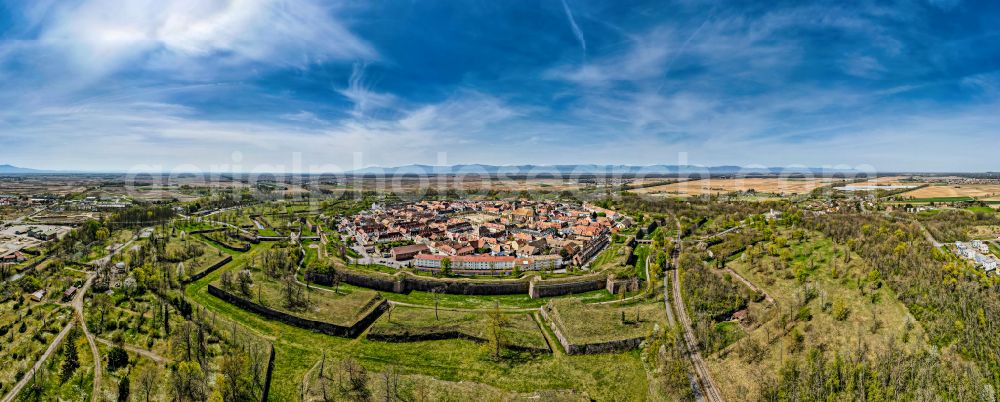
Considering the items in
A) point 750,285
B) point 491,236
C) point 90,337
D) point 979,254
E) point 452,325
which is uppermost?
point 979,254

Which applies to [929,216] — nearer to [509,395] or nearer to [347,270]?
[509,395]

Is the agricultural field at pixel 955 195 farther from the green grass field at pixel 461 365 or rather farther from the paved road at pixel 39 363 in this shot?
the paved road at pixel 39 363

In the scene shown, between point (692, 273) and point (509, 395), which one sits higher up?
point (692, 273)

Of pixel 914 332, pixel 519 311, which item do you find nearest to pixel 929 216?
pixel 914 332

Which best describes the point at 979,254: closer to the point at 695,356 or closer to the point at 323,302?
the point at 695,356

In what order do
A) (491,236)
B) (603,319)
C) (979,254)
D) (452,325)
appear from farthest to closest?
(491,236) < (979,254) < (603,319) < (452,325)

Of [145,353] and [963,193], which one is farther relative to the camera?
[963,193]

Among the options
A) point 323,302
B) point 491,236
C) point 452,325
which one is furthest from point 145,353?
point 491,236
